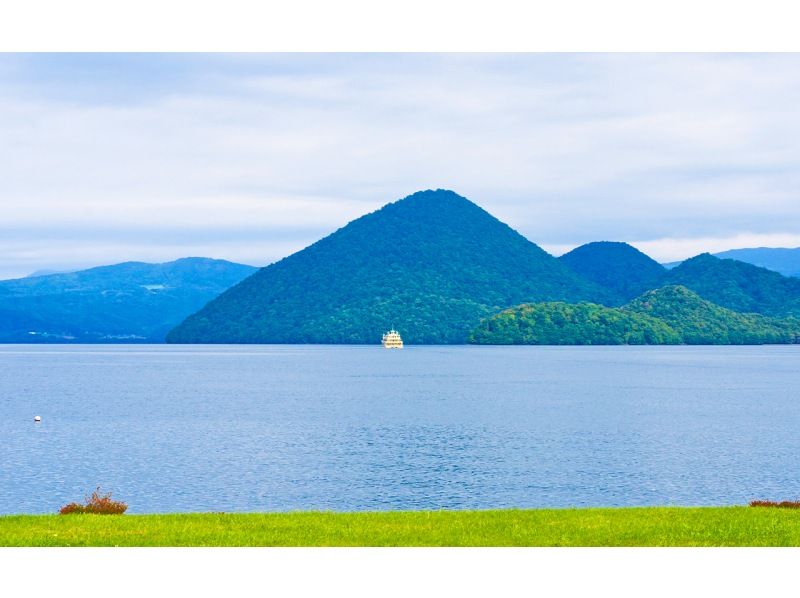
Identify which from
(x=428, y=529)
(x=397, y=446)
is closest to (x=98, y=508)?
(x=428, y=529)

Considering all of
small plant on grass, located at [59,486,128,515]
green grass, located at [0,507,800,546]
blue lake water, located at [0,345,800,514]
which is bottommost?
blue lake water, located at [0,345,800,514]

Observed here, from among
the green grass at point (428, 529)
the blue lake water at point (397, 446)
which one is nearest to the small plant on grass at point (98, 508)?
the green grass at point (428, 529)

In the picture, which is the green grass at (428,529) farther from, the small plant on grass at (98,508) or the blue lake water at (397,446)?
the blue lake water at (397,446)

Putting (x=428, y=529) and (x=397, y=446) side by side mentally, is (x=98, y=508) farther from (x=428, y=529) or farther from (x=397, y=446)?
(x=397, y=446)

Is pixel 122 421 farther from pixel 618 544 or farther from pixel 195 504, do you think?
pixel 618 544

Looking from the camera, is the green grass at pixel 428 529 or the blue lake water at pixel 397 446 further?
the blue lake water at pixel 397 446

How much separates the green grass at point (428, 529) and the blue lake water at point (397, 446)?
53.5ft

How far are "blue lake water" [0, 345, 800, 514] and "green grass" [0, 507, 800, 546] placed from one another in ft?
53.5

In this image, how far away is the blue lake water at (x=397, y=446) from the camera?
4781 cm

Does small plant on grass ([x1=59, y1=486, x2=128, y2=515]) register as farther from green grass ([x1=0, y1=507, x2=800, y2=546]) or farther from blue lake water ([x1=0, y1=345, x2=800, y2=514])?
blue lake water ([x1=0, y1=345, x2=800, y2=514])

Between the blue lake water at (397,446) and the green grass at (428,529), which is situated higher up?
the green grass at (428,529)

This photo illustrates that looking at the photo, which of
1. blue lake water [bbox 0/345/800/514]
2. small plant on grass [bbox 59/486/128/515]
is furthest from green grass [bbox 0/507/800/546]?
blue lake water [bbox 0/345/800/514]

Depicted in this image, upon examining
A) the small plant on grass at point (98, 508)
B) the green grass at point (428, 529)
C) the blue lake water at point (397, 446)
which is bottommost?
the blue lake water at point (397, 446)

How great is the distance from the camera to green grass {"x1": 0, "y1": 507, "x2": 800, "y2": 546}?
23.9 metres
